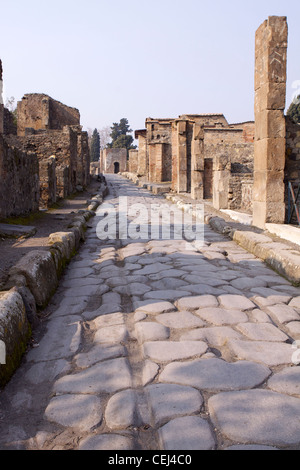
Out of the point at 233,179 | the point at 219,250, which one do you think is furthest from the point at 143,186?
the point at 219,250

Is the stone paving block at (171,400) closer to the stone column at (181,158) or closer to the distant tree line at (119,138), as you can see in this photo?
the stone column at (181,158)

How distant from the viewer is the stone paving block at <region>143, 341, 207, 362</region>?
103 inches

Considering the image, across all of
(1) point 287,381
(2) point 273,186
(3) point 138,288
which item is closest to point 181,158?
(2) point 273,186

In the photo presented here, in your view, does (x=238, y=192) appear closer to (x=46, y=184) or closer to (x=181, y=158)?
(x=46, y=184)

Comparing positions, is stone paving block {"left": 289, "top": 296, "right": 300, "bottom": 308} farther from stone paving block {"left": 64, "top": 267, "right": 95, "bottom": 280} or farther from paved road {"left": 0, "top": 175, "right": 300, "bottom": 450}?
stone paving block {"left": 64, "top": 267, "right": 95, "bottom": 280}

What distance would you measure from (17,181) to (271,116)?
5.24 m

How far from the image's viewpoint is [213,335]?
297cm

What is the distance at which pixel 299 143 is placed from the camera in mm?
8172

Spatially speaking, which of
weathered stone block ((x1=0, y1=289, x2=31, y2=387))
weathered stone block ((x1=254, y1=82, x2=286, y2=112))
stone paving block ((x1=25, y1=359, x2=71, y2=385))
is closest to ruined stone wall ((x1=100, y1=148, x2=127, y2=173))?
weathered stone block ((x1=254, y1=82, x2=286, y2=112))

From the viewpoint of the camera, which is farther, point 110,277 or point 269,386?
point 110,277

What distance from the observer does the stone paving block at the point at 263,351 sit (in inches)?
101

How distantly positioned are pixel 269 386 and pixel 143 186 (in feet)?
74.9
